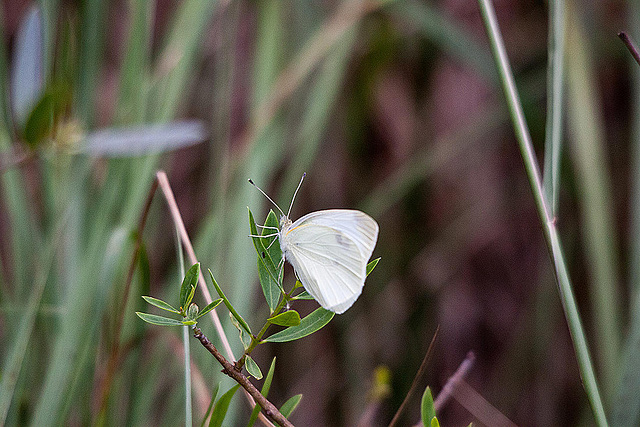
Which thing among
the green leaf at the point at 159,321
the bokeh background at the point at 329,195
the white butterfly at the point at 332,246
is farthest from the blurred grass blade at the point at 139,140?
the green leaf at the point at 159,321

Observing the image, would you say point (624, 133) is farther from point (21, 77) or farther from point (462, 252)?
point (21, 77)

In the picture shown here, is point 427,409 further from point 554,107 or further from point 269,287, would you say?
point 554,107

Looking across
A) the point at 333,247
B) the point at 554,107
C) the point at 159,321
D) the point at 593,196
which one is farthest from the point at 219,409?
the point at 593,196

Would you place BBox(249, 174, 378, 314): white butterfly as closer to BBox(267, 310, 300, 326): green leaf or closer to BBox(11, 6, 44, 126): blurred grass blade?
BBox(267, 310, 300, 326): green leaf

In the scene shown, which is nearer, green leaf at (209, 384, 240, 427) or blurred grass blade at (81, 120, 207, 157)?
green leaf at (209, 384, 240, 427)

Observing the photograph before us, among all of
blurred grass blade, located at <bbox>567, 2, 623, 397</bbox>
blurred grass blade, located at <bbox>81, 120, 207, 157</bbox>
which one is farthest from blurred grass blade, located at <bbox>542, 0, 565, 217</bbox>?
blurred grass blade, located at <bbox>567, 2, 623, 397</bbox>

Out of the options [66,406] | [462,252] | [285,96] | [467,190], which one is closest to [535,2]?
[467,190]
